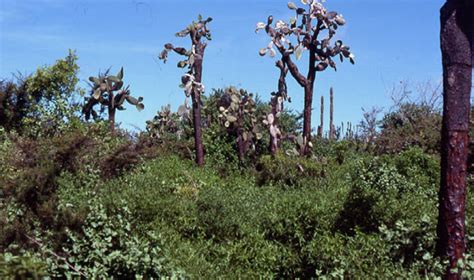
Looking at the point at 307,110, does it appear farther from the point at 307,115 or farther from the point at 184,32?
the point at 184,32

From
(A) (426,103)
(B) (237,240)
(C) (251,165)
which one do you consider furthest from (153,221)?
(A) (426,103)

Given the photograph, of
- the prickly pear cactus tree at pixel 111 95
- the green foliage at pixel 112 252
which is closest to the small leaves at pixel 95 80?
the prickly pear cactus tree at pixel 111 95

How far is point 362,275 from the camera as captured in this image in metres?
6.11

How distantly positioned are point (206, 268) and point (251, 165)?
6.91 metres

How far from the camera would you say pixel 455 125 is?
614 cm

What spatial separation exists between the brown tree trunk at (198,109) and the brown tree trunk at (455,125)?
7.63 m

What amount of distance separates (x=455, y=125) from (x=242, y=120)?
8.44 meters

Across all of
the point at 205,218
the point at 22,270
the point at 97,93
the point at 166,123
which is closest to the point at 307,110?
the point at 166,123

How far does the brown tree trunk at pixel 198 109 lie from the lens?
44.2 ft

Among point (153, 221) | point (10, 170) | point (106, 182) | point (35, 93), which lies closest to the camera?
point (153, 221)

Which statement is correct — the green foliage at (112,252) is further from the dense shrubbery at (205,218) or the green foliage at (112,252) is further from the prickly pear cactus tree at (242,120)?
the prickly pear cactus tree at (242,120)

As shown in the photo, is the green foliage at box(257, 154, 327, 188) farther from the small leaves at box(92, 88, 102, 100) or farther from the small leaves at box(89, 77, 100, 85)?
the small leaves at box(89, 77, 100, 85)

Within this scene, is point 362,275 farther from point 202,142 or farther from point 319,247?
point 202,142

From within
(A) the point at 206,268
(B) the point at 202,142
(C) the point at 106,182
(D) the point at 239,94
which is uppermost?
(D) the point at 239,94
